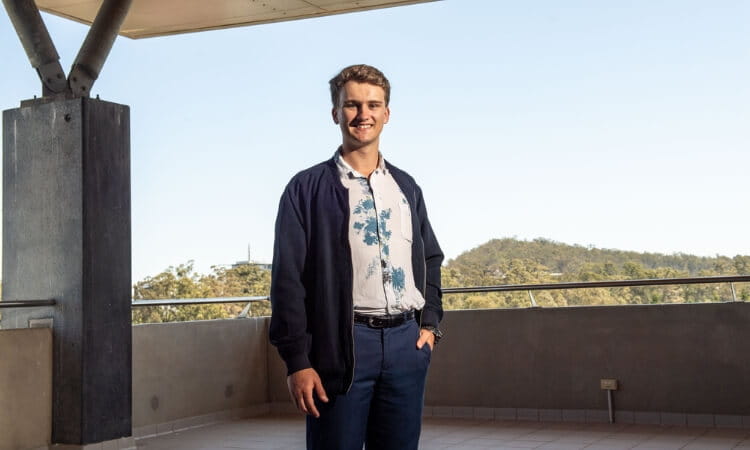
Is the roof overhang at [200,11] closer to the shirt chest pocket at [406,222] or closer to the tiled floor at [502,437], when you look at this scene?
the tiled floor at [502,437]

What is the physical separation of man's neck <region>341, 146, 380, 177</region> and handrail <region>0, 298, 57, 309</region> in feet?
11.9

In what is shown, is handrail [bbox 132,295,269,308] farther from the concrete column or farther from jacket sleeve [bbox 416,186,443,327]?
jacket sleeve [bbox 416,186,443,327]

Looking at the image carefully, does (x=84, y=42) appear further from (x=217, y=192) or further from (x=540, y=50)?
(x=217, y=192)

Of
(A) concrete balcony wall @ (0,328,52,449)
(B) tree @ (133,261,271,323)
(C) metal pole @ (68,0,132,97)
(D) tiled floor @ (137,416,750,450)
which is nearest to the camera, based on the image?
(A) concrete balcony wall @ (0,328,52,449)

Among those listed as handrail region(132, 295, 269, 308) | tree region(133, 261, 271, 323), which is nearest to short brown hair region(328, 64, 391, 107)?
handrail region(132, 295, 269, 308)

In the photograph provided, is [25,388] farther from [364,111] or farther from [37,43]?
[364,111]

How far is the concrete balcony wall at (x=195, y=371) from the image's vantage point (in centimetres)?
659

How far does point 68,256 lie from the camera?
17.7 ft

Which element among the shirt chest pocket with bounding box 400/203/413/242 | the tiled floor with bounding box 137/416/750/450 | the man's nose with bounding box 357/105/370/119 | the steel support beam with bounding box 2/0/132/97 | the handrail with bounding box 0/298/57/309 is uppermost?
the steel support beam with bounding box 2/0/132/97

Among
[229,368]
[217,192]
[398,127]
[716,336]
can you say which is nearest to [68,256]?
[229,368]

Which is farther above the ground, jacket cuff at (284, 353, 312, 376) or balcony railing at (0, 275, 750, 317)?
balcony railing at (0, 275, 750, 317)

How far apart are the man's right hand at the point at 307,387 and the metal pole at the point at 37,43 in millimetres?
3970

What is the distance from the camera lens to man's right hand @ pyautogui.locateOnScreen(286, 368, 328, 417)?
2.05 meters

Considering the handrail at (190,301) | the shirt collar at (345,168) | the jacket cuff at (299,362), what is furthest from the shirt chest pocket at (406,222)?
the handrail at (190,301)
